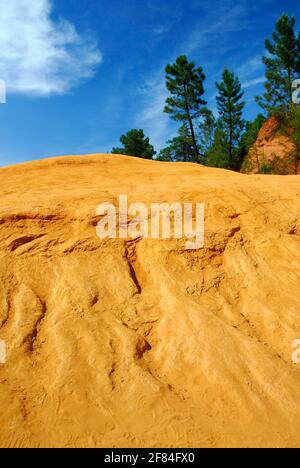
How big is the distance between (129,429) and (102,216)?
3119 mm

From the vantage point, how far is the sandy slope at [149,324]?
2.83 metres

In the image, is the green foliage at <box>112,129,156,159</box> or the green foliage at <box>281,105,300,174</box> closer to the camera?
the green foliage at <box>281,105,300,174</box>

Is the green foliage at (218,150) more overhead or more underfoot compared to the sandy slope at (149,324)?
more overhead

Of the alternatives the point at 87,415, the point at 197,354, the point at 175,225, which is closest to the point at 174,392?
the point at 197,354

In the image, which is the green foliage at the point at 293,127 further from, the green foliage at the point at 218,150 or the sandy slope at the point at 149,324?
the sandy slope at the point at 149,324

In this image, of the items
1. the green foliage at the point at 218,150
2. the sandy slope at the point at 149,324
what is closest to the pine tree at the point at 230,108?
the green foliage at the point at 218,150

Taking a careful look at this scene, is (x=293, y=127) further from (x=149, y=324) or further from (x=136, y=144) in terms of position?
(x=149, y=324)

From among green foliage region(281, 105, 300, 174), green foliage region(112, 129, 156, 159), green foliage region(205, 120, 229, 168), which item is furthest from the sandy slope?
green foliage region(112, 129, 156, 159)

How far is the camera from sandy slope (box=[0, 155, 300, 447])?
283 cm

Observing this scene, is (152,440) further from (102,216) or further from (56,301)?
(102,216)

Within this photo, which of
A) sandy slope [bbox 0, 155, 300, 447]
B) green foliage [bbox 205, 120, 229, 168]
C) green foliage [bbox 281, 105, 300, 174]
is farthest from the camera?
green foliage [bbox 205, 120, 229, 168]

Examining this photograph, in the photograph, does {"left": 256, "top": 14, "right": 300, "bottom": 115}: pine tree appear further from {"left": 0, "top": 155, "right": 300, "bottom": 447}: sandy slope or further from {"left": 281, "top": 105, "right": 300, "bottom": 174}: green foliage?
{"left": 0, "top": 155, "right": 300, "bottom": 447}: sandy slope

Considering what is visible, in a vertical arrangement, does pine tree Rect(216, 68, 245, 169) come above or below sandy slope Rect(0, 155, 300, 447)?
above

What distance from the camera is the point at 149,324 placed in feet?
12.7
